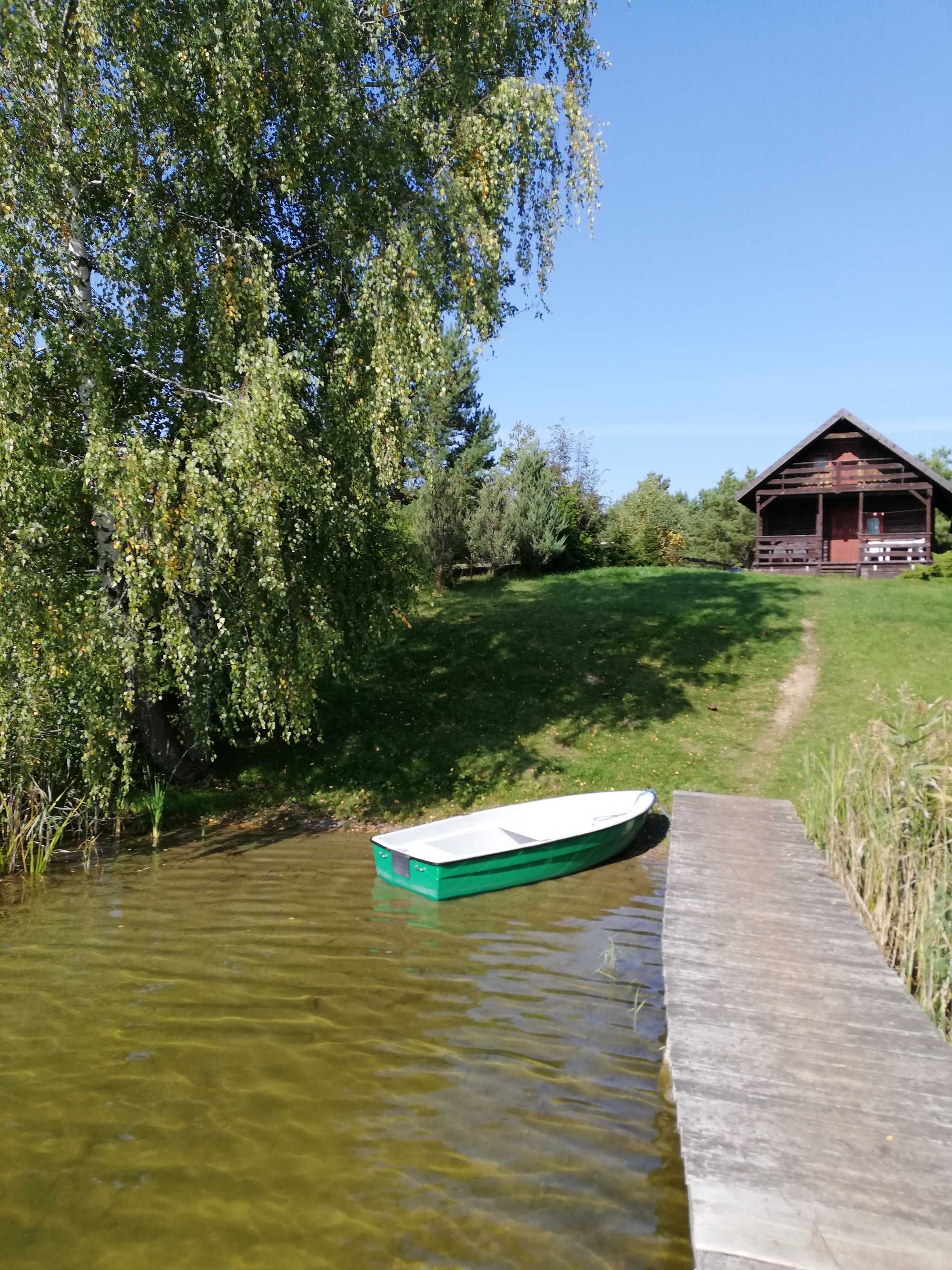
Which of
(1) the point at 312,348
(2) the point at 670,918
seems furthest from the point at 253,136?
(2) the point at 670,918

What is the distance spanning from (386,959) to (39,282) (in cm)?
852

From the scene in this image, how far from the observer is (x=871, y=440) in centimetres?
3359

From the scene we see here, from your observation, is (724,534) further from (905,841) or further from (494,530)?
(905,841)

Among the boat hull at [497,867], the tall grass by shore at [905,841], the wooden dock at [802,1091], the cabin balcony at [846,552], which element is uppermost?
the cabin balcony at [846,552]

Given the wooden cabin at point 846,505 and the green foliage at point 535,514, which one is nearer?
the green foliage at point 535,514

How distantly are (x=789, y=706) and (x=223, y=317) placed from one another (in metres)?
11.9

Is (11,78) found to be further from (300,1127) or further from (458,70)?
(300,1127)

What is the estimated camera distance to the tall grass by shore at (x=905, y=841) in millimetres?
6039

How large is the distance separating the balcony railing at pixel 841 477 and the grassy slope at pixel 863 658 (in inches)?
295

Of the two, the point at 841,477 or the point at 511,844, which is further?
the point at 841,477

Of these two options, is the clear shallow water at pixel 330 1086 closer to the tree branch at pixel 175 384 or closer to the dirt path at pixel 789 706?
the dirt path at pixel 789 706

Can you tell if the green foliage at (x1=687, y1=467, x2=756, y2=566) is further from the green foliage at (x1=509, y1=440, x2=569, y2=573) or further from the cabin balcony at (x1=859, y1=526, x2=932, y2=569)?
the green foliage at (x1=509, y1=440, x2=569, y2=573)

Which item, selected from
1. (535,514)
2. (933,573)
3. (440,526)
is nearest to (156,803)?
(440,526)

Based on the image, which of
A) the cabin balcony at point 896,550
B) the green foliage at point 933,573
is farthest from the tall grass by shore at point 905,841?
the cabin balcony at point 896,550
